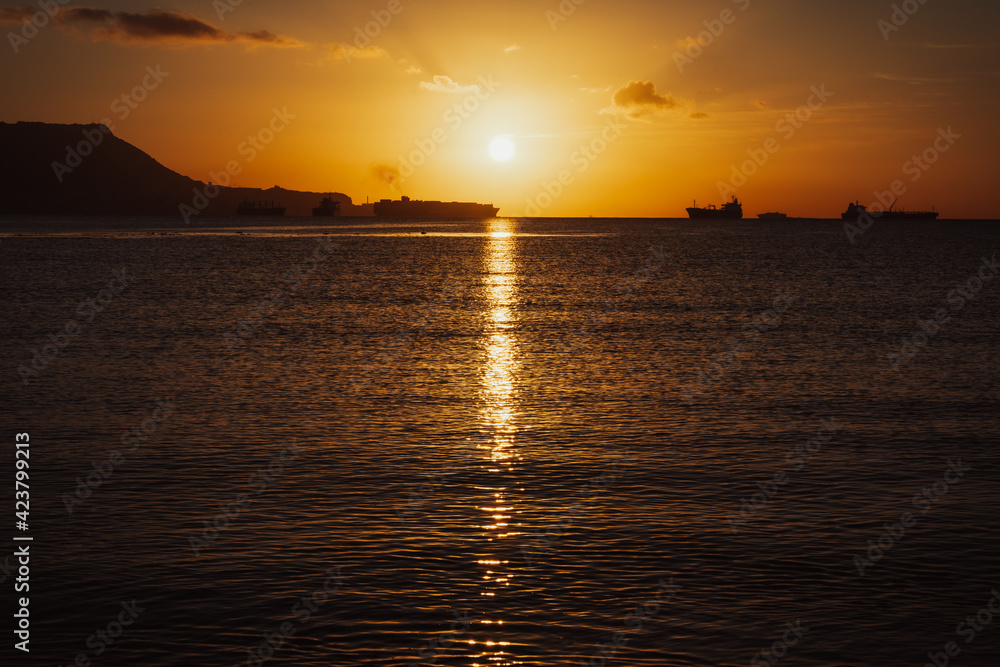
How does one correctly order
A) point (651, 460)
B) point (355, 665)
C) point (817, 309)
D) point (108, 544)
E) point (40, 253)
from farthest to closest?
point (40, 253)
point (817, 309)
point (651, 460)
point (108, 544)
point (355, 665)

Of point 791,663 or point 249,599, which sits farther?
point 249,599

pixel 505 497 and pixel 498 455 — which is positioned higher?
pixel 498 455

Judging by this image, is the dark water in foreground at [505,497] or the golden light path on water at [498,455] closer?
the golden light path on water at [498,455]

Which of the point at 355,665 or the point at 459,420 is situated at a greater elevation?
the point at 459,420

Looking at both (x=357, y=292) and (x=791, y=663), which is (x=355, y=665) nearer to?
(x=791, y=663)

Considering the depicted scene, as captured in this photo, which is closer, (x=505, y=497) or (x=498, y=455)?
(x=505, y=497)

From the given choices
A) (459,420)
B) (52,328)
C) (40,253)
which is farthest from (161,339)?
(40,253)

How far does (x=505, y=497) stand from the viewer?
711 inches

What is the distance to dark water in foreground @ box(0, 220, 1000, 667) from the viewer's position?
482 inches

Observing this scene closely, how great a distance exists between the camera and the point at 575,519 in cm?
1670

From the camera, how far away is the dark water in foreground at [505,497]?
40.2ft

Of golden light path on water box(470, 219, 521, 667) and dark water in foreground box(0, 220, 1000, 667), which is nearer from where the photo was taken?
golden light path on water box(470, 219, 521, 667)

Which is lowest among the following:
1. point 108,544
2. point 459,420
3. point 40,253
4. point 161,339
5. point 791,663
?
point 791,663

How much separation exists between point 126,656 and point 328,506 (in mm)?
6057
